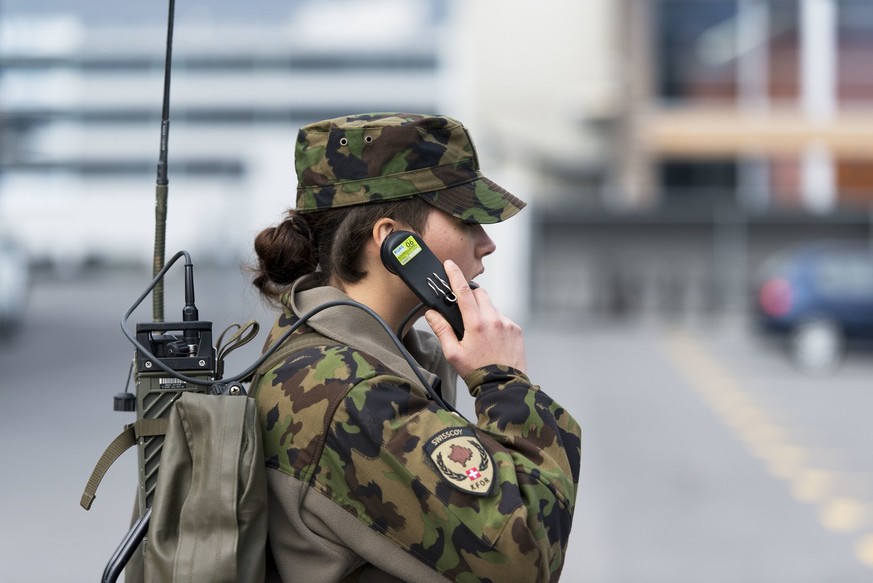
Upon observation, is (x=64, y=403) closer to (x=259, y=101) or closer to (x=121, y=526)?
(x=121, y=526)

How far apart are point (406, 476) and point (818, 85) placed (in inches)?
1142

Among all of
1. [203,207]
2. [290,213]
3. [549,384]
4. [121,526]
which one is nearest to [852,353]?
[549,384]

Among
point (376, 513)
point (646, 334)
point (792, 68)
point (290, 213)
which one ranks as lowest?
point (646, 334)

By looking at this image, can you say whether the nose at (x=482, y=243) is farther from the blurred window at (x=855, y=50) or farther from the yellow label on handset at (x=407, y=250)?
the blurred window at (x=855, y=50)

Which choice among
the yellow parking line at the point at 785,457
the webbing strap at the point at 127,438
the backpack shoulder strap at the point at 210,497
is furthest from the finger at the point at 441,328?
the yellow parking line at the point at 785,457

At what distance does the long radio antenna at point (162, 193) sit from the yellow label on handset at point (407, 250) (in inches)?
17.4

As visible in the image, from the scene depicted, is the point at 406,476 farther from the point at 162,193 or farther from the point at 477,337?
the point at 162,193

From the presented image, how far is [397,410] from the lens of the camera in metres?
1.65

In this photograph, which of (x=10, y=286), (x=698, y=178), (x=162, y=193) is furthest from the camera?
(x=698, y=178)

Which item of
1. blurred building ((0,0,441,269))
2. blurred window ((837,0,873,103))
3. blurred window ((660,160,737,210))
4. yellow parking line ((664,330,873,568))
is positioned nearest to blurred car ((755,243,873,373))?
yellow parking line ((664,330,873,568))

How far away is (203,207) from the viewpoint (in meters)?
62.7

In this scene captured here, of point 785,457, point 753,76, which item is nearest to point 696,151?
point 753,76

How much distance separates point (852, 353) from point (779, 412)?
5.50 meters

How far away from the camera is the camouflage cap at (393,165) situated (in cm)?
180
